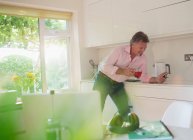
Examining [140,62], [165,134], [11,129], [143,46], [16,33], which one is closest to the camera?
[11,129]

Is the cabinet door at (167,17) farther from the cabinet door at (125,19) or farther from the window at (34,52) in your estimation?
the window at (34,52)

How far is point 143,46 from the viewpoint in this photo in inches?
104

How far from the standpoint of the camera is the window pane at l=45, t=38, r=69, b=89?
13.0 ft

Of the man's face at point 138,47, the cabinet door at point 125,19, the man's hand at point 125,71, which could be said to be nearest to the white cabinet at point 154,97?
the man's hand at point 125,71

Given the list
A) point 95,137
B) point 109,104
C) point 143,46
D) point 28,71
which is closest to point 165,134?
point 95,137

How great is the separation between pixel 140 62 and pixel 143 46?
10.6 inches

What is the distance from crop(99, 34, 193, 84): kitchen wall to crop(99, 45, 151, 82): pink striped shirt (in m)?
0.46

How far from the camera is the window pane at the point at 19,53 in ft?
11.5

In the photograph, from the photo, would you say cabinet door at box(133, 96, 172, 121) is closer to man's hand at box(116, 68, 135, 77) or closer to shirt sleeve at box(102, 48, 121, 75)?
man's hand at box(116, 68, 135, 77)

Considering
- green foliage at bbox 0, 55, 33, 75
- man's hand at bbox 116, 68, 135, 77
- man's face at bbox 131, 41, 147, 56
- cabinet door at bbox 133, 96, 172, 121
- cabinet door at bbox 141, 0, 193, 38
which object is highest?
cabinet door at bbox 141, 0, 193, 38

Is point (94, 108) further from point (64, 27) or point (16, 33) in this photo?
point (64, 27)

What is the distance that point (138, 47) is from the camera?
104 inches

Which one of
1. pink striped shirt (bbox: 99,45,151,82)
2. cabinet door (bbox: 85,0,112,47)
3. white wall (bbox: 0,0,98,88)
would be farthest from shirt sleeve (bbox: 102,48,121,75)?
white wall (bbox: 0,0,98,88)

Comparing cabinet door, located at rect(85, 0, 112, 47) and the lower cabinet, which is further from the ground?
cabinet door, located at rect(85, 0, 112, 47)
